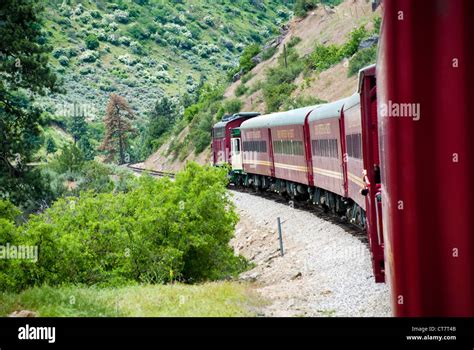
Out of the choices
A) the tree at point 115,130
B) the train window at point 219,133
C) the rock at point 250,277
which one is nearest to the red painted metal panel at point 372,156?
the rock at point 250,277

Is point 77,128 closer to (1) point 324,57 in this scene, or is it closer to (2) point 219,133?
(1) point 324,57

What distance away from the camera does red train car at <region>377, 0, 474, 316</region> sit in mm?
6387

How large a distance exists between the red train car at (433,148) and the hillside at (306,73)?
195ft

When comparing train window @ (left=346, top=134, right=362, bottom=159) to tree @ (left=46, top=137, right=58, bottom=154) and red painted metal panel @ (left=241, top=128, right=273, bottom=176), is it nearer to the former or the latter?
red painted metal panel @ (left=241, top=128, right=273, bottom=176)

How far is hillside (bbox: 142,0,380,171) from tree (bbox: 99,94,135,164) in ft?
68.1

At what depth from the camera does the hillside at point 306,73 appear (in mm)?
73188

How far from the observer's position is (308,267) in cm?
1872

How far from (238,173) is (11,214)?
24467mm

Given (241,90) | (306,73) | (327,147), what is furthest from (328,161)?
(241,90)

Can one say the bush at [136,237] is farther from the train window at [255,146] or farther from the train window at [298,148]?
the train window at [255,146]

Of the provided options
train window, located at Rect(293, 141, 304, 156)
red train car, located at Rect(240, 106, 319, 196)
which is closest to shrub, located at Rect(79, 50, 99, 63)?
red train car, located at Rect(240, 106, 319, 196)

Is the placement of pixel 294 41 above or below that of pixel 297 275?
above

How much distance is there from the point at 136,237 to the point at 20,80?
1990cm

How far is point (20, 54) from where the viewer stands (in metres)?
38.7
